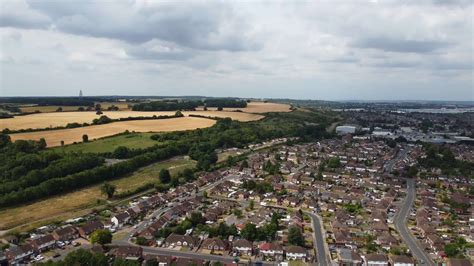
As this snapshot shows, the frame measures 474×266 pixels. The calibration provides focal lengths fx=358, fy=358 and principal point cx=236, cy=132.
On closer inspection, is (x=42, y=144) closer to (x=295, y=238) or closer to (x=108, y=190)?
(x=108, y=190)

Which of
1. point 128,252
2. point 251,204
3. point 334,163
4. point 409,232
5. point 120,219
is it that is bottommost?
point 409,232

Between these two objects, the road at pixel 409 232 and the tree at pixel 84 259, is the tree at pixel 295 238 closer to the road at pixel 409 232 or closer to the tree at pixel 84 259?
the road at pixel 409 232

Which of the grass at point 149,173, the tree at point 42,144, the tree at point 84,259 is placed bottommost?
the grass at point 149,173

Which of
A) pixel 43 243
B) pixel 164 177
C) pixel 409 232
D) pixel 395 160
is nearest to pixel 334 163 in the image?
pixel 395 160

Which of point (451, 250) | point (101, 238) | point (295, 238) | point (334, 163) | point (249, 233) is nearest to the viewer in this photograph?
point (451, 250)

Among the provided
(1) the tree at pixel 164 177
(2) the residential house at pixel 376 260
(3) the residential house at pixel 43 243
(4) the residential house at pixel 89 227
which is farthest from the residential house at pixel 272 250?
(1) the tree at pixel 164 177

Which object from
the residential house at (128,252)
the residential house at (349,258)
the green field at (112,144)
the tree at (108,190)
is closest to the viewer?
the residential house at (128,252)
